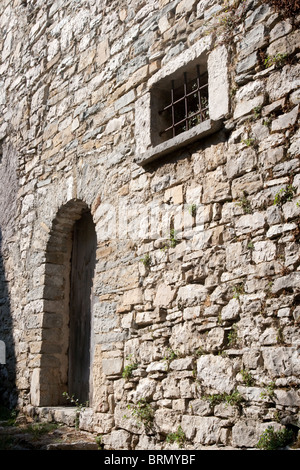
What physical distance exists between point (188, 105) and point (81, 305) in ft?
7.08

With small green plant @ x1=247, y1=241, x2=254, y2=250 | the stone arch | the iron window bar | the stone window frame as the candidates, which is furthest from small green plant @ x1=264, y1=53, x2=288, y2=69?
the stone arch

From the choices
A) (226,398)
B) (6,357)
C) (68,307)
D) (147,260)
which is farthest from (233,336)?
(6,357)

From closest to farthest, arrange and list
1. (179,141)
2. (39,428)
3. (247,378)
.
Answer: (247,378) → (179,141) → (39,428)

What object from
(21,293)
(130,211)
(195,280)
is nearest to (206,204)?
(195,280)

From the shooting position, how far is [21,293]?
217 inches

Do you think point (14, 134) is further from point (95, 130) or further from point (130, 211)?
point (130, 211)

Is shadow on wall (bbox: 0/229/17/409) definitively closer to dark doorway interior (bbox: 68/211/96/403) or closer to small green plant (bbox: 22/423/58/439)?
dark doorway interior (bbox: 68/211/96/403)

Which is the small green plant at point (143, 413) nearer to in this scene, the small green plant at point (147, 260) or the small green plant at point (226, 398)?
the small green plant at point (226, 398)

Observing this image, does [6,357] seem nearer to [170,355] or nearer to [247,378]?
[170,355]

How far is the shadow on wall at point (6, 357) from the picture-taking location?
5383 mm

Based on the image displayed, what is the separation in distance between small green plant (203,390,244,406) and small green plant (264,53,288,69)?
200 cm

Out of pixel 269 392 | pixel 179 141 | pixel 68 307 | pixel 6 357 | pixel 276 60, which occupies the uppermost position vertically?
pixel 276 60

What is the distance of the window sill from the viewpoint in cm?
360

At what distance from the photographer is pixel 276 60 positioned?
3318mm
